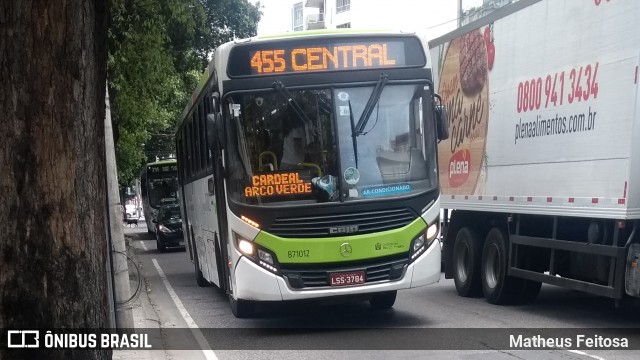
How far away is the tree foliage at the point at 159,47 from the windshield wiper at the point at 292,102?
6.36 metres

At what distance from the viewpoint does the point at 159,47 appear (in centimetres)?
1953

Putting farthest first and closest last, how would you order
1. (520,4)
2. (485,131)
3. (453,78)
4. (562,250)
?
(453,78), (485,131), (520,4), (562,250)

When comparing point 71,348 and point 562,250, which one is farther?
point 562,250

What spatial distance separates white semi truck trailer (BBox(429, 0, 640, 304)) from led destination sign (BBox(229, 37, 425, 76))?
69.6 inches

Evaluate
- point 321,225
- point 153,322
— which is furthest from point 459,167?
point 153,322

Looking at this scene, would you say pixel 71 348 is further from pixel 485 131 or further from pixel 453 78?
pixel 453 78

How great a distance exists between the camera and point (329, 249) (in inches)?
381

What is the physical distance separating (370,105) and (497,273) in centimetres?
365

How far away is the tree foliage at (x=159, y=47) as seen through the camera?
708 inches

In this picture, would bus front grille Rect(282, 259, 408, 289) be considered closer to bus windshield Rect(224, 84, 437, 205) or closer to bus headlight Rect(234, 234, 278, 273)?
bus headlight Rect(234, 234, 278, 273)

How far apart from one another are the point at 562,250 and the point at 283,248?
3.51 m

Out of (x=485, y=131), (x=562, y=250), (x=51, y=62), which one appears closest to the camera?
(x=51, y=62)

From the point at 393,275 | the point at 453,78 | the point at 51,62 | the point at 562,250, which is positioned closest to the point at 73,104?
the point at 51,62

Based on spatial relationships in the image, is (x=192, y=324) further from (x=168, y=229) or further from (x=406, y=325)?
(x=168, y=229)
